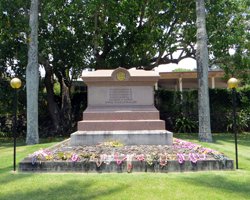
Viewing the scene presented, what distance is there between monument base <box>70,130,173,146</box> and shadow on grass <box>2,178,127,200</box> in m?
3.34

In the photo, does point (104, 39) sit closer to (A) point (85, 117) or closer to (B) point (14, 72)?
(B) point (14, 72)

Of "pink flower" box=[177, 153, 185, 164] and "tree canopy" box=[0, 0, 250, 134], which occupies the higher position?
"tree canopy" box=[0, 0, 250, 134]

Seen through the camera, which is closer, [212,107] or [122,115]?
[122,115]

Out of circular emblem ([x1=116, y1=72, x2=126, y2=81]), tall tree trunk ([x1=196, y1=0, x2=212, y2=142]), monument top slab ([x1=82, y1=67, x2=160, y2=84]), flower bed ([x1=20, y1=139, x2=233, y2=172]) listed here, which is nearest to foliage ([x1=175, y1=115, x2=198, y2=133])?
tall tree trunk ([x1=196, y1=0, x2=212, y2=142])

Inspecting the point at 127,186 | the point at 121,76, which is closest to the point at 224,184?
the point at 127,186

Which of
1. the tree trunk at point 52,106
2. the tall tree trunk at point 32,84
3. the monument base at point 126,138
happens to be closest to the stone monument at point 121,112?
the monument base at point 126,138

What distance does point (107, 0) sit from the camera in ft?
45.9

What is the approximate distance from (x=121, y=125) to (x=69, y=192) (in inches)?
183

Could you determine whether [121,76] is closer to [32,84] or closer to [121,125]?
[121,125]

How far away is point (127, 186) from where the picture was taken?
210 inches

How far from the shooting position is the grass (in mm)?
4844

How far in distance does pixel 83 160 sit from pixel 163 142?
10.1 feet

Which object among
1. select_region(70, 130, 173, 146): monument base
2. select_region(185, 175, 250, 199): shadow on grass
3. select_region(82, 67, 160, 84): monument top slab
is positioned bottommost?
select_region(185, 175, 250, 199): shadow on grass

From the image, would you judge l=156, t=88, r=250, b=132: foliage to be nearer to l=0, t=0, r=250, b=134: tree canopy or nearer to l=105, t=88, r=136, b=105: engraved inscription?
l=0, t=0, r=250, b=134: tree canopy
